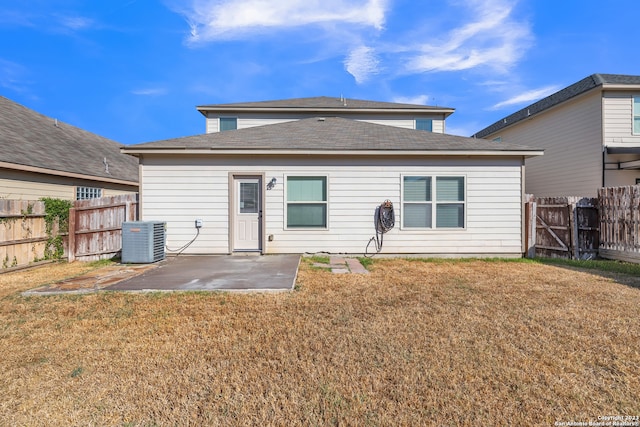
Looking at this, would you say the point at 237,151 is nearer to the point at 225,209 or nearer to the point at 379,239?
the point at 225,209

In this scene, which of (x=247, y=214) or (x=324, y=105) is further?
(x=324, y=105)

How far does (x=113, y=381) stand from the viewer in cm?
232

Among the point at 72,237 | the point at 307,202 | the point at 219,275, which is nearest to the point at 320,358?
the point at 219,275

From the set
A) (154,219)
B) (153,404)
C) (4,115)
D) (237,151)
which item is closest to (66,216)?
(154,219)

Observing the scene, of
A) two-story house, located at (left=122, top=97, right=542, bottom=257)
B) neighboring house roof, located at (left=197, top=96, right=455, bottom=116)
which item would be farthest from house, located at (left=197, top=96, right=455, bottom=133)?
two-story house, located at (left=122, top=97, right=542, bottom=257)

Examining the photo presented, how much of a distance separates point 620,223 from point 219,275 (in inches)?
384

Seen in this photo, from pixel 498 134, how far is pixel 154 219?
18.9m

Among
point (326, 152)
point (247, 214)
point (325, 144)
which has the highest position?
point (325, 144)

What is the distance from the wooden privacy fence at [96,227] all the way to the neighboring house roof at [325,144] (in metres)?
1.56

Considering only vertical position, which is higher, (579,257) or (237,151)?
(237,151)

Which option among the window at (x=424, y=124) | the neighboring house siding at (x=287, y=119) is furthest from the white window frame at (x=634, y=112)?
the window at (x=424, y=124)

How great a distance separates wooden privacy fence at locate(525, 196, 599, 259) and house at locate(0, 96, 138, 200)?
47.8 ft

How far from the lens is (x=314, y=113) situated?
13531 millimetres

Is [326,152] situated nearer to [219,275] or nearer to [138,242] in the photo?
[219,275]
